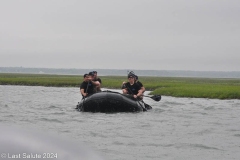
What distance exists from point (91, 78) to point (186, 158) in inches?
436

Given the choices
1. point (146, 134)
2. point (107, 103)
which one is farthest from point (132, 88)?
point (146, 134)

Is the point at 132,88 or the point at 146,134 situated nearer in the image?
the point at 146,134

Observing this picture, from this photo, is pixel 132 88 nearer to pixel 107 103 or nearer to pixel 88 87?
pixel 88 87

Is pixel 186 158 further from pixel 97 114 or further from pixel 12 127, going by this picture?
pixel 97 114

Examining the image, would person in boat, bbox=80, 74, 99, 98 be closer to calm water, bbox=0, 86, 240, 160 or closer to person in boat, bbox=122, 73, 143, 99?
person in boat, bbox=122, 73, 143, 99

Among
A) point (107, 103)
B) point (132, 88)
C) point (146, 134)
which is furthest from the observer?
point (132, 88)

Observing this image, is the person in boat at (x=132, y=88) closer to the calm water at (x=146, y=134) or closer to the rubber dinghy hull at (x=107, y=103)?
the rubber dinghy hull at (x=107, y=103)

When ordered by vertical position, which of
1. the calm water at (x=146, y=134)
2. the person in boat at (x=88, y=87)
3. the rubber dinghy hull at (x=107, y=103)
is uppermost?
the person in boat at (x=88, y=87)

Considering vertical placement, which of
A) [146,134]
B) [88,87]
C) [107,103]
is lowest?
[146,134]

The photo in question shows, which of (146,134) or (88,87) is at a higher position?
(88,87)

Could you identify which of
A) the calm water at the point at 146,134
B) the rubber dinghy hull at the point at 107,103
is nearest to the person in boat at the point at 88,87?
the rubber dinghy hull at the point at 107,103

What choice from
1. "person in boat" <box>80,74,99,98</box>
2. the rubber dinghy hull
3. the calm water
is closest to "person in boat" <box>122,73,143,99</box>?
the rubber dinghy hull

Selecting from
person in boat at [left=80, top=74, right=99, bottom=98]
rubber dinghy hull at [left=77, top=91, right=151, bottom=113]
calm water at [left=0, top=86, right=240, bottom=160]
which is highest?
person in boat at [left=80, top=74, right=99, bottom=98]

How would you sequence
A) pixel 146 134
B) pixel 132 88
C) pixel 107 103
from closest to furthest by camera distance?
1. pixel 146 134
2. pixel 107 103
3. pixel 132 88
